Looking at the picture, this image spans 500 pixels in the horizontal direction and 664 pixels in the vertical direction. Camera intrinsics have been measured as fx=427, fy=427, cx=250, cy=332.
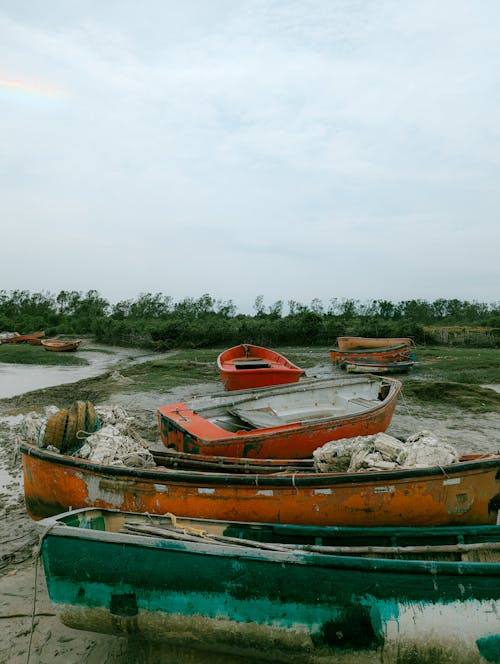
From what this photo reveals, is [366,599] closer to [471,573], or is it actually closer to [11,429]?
[471,573]

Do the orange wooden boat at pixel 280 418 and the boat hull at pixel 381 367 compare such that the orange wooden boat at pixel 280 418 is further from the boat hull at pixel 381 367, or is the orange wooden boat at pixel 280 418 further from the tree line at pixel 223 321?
the tree line at pixel 223 321

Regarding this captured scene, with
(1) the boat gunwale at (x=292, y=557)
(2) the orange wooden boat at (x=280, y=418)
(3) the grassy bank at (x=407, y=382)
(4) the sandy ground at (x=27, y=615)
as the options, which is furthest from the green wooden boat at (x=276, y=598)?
(3) the grassy bank at (x=407, y=382)

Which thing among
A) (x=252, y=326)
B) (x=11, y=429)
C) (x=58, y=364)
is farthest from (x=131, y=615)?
(x=252, y=326)

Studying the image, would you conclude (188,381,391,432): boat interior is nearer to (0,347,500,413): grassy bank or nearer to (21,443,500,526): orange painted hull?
(21,443,500,526): orange painted hull

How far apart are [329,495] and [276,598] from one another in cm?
153

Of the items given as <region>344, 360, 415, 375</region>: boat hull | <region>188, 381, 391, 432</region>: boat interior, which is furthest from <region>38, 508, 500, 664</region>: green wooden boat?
<region>344, 360, 415, 375</region>: boat hull

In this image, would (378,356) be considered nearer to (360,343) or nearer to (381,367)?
(381,367)

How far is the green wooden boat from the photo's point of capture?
286cm

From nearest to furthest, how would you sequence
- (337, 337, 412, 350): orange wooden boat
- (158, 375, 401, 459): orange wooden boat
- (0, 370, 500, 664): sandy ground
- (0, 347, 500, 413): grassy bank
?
(0, 370, 500, 664): sandy ground, (158, 375, 401, 459): orange wooden boat, (0, 347, 500, 413): grassy bank, (337, 337, 412, 350): orange wooden boat

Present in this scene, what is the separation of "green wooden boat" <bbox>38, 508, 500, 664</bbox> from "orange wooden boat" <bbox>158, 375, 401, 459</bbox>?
2.73 m

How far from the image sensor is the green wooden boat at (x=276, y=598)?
286 cm

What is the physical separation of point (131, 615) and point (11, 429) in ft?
26.1

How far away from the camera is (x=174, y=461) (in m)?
5.56

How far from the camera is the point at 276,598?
120 inches
